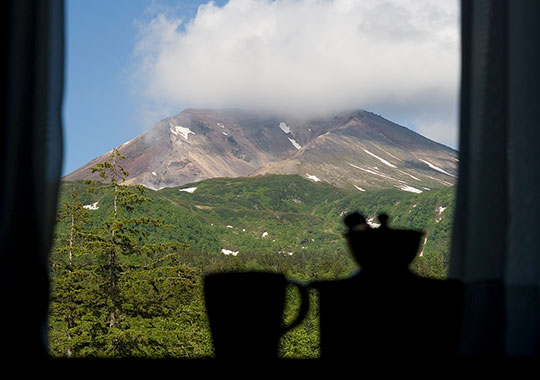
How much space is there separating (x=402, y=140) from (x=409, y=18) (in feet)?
53.4

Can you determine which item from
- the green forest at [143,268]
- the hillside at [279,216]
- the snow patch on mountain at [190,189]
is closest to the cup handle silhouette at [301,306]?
the green forest at [143,268]

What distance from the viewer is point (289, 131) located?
42.0m

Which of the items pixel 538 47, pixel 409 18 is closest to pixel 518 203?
pixel 538 47

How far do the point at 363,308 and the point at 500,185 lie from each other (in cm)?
30

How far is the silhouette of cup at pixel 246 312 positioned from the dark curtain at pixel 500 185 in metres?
0.30

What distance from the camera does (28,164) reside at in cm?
75

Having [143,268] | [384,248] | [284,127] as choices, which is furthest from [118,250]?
[284,127]

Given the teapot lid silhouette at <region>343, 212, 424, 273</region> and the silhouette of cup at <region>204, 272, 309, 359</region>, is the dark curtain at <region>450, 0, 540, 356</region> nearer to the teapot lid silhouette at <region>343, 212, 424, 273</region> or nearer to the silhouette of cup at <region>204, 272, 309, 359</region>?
the teapot lid silhouette at <region>343, 212, 424, 273</region>

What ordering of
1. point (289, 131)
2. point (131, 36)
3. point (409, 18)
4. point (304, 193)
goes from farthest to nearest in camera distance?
point (289, 131) → point (131, 36) → point (304, 193) → point (409, 18)

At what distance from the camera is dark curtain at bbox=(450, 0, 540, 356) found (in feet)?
2.37

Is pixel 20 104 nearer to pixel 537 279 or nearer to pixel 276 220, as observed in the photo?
pixel 537 279

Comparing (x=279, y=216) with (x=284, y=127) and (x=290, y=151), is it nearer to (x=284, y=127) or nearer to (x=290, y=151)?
(x=290, y=151)

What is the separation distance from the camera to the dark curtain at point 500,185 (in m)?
0.72

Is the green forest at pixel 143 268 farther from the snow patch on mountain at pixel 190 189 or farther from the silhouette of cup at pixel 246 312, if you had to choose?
the snow patch on mountain at pixel 190 189
